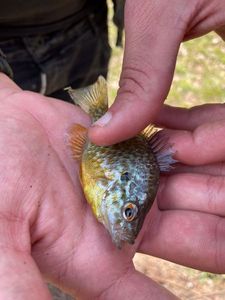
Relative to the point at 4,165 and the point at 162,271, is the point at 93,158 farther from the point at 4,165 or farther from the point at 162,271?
the point at 162,271

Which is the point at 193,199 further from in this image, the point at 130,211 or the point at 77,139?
the point at 77,139

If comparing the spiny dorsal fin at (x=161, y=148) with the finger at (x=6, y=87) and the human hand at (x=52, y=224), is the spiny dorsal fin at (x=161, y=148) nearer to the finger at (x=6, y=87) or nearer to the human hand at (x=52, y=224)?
the human hand at (x=52, y=224)

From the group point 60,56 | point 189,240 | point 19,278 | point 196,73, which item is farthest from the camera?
point 196,73

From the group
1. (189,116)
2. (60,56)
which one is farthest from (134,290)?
(60,56)

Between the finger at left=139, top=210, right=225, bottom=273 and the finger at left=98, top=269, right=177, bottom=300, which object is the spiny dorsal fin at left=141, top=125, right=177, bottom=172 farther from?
the finger at left=98, top=269, right=177, bottom=300

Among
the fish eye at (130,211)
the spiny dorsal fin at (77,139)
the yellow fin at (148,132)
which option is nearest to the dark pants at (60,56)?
A: the spiny dorsal fin at (77,139)

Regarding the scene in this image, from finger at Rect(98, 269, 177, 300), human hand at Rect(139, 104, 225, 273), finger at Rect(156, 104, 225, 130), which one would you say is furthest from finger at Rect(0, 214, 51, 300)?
finger at Rect(156, 104, 225, 130)
